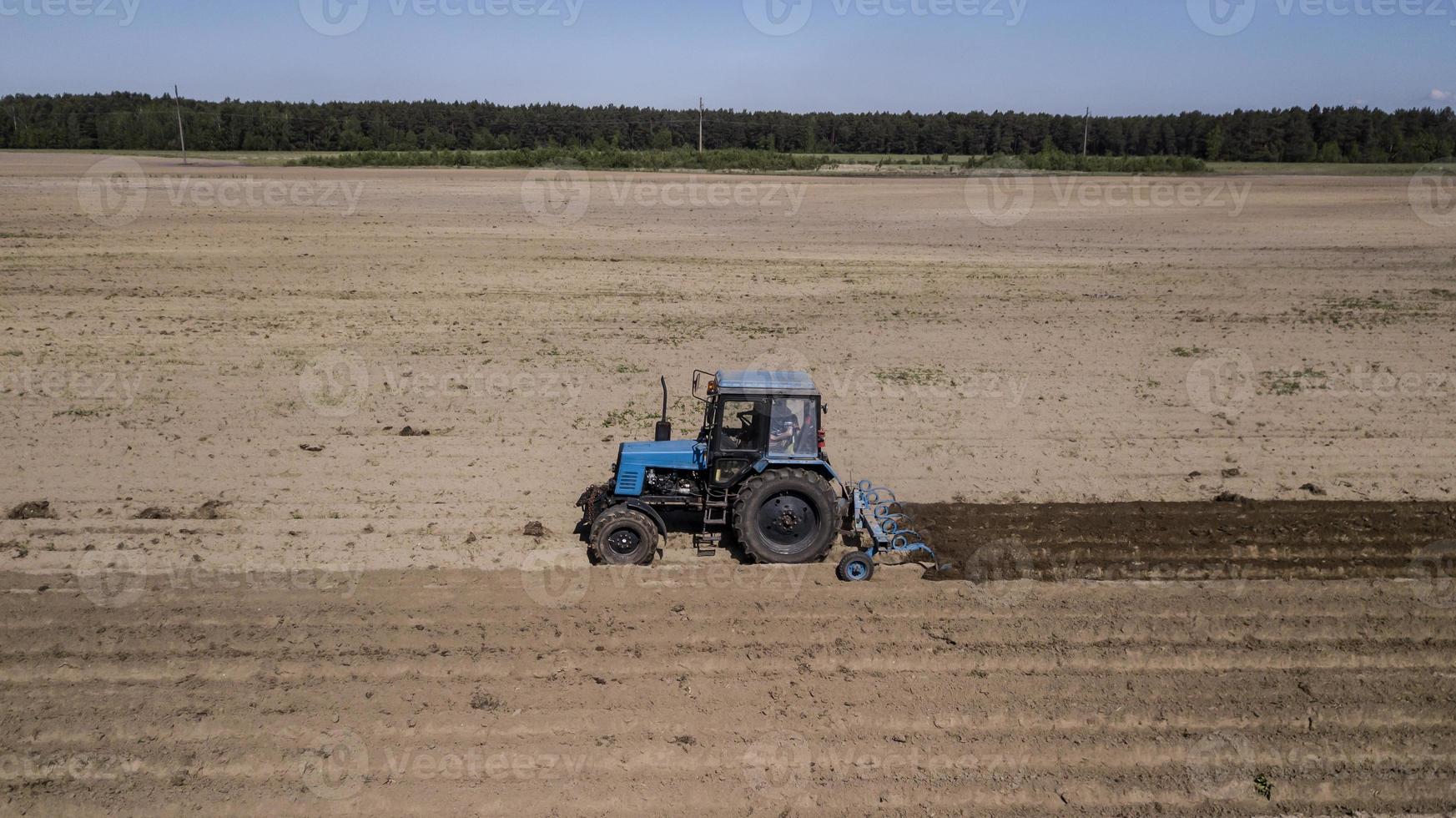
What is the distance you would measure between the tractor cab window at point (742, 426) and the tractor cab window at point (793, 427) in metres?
0.10

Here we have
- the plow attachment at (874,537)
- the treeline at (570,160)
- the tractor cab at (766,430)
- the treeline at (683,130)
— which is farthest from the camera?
the treeline at (683,130)

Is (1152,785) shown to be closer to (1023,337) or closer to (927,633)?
(927,633)

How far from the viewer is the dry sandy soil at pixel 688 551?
6.77 m

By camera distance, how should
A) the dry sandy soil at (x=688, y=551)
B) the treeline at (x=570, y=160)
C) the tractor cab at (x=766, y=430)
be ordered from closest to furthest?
the dry sandy soil at (x=688, y=551) → the tractor cab at (x=766, y=430) → the treeline at (x=570, y=160)

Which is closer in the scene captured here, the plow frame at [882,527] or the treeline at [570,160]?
the plow frame at [882,527]

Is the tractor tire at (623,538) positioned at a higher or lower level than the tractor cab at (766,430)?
lower

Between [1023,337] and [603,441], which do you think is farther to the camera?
[1023,337]

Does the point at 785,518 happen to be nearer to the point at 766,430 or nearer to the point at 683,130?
the point at 766,430

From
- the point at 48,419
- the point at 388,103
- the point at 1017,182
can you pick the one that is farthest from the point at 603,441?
the point at 388,103

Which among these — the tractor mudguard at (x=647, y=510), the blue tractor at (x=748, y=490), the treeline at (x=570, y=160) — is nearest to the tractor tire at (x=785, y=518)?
the blue tractor at (x=748, y=490)

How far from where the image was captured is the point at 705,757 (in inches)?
268

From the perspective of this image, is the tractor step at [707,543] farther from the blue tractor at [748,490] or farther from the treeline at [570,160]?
the treeline at [570,160]

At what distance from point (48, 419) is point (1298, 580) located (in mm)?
15137

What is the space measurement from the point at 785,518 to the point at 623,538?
1.55 meters
